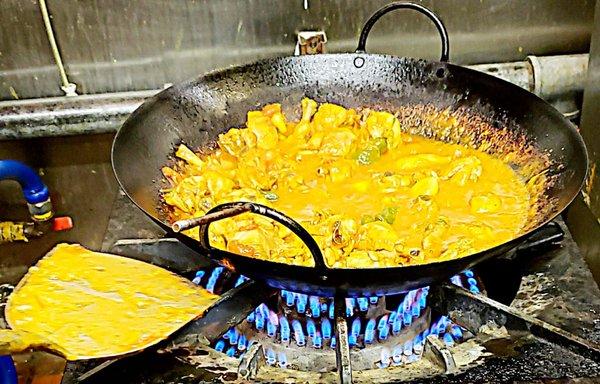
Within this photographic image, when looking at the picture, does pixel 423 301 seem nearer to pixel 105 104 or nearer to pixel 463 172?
pixel 463 172

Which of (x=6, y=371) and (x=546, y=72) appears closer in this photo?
(x=6, y=371)

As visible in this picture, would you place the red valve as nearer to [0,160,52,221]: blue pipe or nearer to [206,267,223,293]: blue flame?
[0,160,52,221]: blue pipe

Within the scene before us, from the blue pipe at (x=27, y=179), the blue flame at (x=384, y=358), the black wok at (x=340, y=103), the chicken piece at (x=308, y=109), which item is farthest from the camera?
the blue pipe at (x=27, y=179)

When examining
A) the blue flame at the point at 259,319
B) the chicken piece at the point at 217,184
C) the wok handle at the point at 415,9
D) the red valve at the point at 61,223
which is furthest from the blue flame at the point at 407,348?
the red valve at the point at 61,223

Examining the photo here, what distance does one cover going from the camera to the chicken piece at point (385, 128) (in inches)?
73.2

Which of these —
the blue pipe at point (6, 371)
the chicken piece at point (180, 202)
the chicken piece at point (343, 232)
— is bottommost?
the blue pipe at point (6, 371)

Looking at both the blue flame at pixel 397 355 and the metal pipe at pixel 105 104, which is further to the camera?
the metal pipe at pixel 105 104

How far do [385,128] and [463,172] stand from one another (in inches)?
10.4

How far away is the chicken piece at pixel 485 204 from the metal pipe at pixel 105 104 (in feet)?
2.41

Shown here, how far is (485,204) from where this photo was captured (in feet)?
5.27

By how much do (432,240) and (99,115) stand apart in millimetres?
1241

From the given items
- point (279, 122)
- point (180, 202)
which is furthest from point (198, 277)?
point (279, 122)

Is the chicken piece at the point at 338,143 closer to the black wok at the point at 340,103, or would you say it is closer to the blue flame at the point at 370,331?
the black wok at the point at 340,103

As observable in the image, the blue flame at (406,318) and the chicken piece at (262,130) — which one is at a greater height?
the chicken piece at (262,130)
